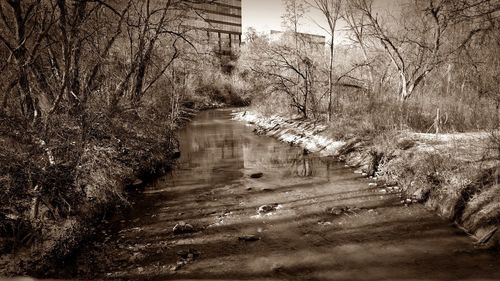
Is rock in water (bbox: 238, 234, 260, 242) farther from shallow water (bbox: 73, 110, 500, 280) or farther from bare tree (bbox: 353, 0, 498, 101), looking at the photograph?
bare tree (bbox: 353, 0, 498, 101)

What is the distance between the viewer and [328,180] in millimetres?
9984

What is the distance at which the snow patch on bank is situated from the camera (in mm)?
13372

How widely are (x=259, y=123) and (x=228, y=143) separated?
5.70 meters

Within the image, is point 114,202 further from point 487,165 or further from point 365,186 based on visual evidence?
point 487,165

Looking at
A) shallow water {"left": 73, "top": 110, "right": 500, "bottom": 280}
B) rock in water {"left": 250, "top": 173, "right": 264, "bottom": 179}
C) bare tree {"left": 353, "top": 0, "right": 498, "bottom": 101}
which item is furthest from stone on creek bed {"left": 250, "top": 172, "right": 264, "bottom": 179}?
bare tree {"left": 353, "top": 0, "right": 498, "bottom": 101}

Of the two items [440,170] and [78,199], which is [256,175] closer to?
[440,170]

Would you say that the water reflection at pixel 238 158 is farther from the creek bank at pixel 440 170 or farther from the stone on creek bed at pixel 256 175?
the creek bank at pixel 440 170

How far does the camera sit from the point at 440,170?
771cm

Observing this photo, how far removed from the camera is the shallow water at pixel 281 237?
532 centimetres

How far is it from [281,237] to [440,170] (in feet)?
14.1

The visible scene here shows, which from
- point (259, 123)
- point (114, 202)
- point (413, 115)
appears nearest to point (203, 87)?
point (259, 123)

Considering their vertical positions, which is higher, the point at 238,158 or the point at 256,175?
the point at 238,158

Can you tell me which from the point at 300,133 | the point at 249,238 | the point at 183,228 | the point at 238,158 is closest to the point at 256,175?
the point at 238,158

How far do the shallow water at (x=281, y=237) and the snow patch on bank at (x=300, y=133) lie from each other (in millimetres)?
2879
